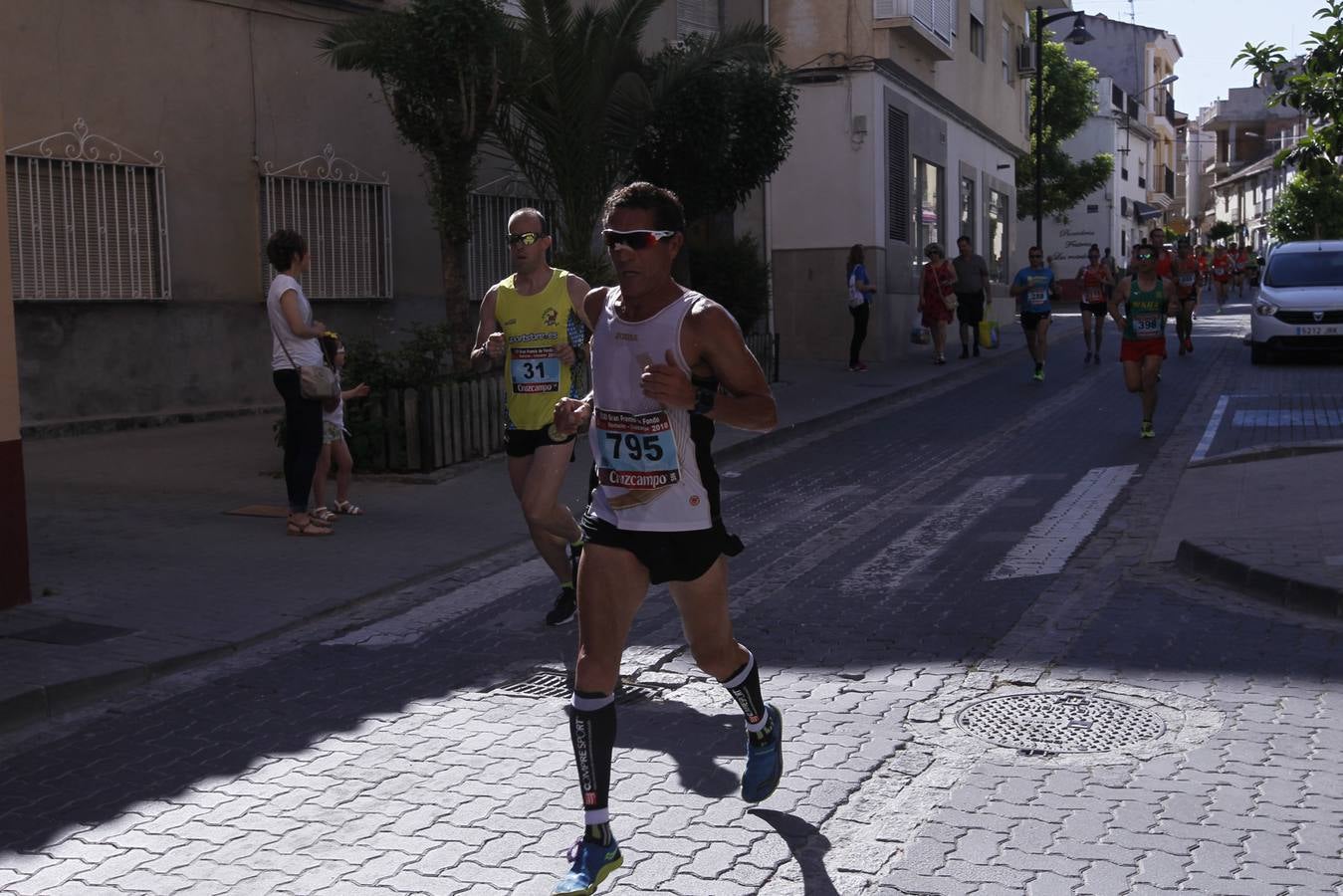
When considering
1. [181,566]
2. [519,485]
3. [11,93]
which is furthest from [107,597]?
[11,93]

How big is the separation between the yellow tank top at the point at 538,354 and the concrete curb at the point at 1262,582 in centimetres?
357

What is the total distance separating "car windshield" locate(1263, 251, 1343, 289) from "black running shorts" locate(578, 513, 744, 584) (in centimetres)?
2044

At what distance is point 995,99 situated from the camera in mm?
35688

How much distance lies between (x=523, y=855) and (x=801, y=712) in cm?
163

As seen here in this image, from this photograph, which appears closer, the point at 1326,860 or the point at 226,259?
the point at 1326,860

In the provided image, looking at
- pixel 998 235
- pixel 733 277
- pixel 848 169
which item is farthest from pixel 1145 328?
pixel 998 235

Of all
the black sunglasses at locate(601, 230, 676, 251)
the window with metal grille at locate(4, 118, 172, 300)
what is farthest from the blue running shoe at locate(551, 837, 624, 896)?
the window with metal grille at locate(4, 118, 172, 300)

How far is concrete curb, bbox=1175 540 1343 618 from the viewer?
7.13 meters

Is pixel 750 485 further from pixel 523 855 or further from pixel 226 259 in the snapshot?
pixel 523 855

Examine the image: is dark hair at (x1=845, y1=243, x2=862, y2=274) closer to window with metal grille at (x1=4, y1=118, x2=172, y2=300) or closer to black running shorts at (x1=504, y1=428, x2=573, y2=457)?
window with metal grille at (x1=4, y1=118, x2=172, y2=300)

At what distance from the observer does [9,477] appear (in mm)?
7379

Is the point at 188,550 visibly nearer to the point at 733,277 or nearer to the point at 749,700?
the point at 749,700

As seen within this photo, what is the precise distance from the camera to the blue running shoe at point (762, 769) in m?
4.57

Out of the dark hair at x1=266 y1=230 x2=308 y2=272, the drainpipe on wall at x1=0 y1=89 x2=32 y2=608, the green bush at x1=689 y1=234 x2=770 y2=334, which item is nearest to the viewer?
the drainpipe on wall at x1=0 y1=89 x2=32 y2=608
